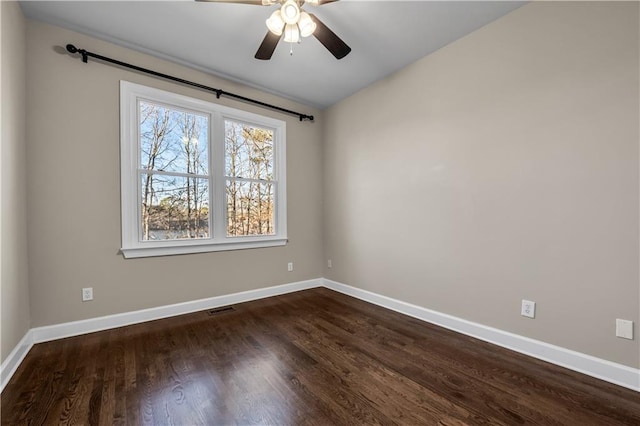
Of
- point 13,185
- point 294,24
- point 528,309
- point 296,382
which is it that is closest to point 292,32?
point 294,24

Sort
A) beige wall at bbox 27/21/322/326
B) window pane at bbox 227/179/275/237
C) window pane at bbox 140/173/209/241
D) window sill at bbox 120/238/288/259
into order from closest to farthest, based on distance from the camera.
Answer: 1. beige wall at bbox 27/21/322/326
2. window sill at bbox 120/238/288/259
3. window pane at bbox 140/173/209/241
4. window pane at bbox 227/179/275/237

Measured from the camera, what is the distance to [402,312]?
2.96 m

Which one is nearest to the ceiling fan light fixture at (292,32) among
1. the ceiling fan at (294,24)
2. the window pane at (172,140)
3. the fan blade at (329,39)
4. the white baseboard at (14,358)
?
the ceiling fan at (294,24)

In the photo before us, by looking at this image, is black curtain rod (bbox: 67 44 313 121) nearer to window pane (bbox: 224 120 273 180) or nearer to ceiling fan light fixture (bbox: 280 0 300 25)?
window pane (bbox: 224 120 273 180)

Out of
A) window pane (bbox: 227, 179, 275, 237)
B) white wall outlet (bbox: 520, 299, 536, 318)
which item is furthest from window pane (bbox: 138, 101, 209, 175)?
white wall outlet (bbox: 520, 299, 536, 318)

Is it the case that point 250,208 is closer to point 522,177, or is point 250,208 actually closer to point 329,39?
point 329,39

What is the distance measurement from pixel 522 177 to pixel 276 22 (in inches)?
87.2

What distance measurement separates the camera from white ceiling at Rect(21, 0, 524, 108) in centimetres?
212

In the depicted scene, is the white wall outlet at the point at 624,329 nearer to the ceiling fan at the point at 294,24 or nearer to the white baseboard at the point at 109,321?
the ceiling fan at the point at 294,24

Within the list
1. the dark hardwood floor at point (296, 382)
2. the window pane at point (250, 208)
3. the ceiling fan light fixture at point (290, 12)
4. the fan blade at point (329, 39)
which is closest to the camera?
the dark hardwood floor at point (296, 382)

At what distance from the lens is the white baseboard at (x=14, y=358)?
5.46ft

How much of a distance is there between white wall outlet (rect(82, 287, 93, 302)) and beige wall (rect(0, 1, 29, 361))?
342 millimetres

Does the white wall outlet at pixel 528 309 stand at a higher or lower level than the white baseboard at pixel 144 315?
higher

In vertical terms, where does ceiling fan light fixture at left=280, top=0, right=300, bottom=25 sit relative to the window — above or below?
above
